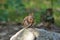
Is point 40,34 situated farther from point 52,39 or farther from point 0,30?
point 0,30

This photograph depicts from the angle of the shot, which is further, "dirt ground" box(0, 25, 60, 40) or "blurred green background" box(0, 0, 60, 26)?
"blurred green background" box(0, 0, 60, 26)

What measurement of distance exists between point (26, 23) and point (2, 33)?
173 centimetres

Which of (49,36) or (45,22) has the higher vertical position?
(49,36)

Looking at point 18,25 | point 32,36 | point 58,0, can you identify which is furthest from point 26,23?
point 58,0

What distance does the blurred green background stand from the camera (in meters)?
3.93

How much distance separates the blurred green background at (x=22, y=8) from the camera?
3.93 meters

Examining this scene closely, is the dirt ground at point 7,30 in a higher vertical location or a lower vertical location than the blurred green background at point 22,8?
lower

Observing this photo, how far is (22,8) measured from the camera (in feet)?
14.0

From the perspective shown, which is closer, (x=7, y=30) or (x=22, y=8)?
(x=7, y=30)

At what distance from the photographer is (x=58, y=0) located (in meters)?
4.38

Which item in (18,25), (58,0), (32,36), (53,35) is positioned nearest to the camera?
(32,36)

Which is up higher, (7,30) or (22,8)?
(22,8)

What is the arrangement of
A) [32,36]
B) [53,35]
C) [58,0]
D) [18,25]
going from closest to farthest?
[32,36] → [53,35] → [18,25] → [58,0]

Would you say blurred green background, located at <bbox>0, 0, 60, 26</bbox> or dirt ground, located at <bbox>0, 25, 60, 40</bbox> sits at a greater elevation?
blurred green background, located at <bbox>0, 0, 60, 26</bbox>
